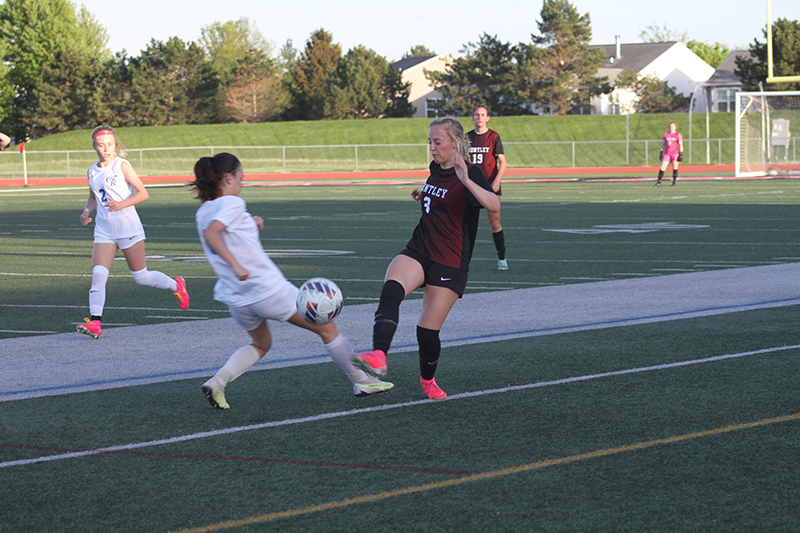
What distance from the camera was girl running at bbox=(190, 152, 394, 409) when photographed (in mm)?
5609

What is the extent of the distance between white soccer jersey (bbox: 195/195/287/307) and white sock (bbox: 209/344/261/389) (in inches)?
15.2

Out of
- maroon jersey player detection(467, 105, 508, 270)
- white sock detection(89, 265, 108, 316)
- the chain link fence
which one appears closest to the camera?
white sock detection(89, 265, 108, 316)

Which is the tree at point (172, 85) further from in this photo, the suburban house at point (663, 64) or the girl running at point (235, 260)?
the girl running at point (235, 260)

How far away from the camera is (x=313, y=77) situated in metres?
82.0

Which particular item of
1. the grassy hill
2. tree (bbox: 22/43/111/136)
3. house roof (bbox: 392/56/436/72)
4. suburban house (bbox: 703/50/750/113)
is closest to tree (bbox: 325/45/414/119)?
the grassy hill

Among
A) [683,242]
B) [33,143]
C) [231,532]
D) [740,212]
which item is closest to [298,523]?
[231,532]

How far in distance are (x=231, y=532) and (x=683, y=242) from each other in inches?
510

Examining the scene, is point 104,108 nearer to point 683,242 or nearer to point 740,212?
point 740,212

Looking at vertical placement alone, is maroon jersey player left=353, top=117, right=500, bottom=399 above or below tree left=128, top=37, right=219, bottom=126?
below

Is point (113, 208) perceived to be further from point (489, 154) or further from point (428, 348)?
point (489, 154)

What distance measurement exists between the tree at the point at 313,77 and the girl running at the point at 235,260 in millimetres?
71278

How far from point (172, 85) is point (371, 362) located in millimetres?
70066

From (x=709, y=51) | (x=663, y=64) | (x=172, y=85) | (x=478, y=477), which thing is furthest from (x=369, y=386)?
(x=709, y=51)

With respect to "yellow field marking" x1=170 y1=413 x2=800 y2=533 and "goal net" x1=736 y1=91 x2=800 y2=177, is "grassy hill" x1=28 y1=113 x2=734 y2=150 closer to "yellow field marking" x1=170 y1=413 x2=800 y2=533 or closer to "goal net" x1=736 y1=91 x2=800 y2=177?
"goal net" x1=736 y1=91 x2=800 y2=177
